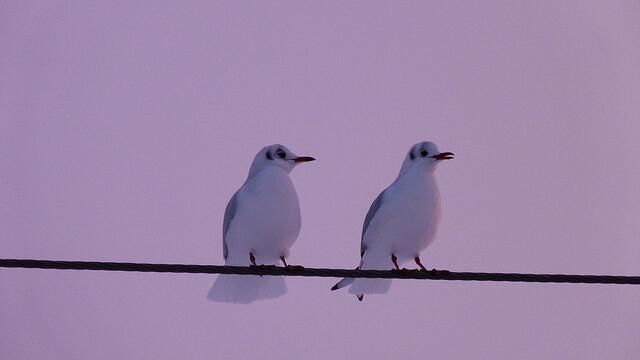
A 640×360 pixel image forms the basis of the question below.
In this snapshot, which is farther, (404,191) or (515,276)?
(404,191)

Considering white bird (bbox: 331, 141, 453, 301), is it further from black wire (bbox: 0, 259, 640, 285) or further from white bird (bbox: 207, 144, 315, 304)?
black wire (bbox: 0, 259, 640, 285)

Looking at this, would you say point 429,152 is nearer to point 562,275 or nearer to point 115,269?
point 562,275

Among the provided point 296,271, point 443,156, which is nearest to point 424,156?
point 443,156

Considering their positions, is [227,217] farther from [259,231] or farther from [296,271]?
[296,271]

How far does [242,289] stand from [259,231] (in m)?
0.62

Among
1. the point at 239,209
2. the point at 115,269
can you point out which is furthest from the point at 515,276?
the point at 239,209

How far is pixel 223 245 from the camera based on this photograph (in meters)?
8.00

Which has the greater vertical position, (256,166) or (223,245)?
(256,166)

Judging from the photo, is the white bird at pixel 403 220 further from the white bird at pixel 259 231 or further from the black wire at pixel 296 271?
the black wire at pixel 296 271

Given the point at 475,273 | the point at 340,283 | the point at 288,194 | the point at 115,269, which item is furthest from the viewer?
the point at 340,283

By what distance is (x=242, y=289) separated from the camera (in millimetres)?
7746

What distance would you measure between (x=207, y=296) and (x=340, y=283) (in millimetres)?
1184

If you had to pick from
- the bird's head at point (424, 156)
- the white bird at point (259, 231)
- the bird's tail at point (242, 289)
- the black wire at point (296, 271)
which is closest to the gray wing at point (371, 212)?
the bird's head at point (424, 156)

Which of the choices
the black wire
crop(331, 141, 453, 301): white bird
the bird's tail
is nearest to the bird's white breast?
the bird's tail
